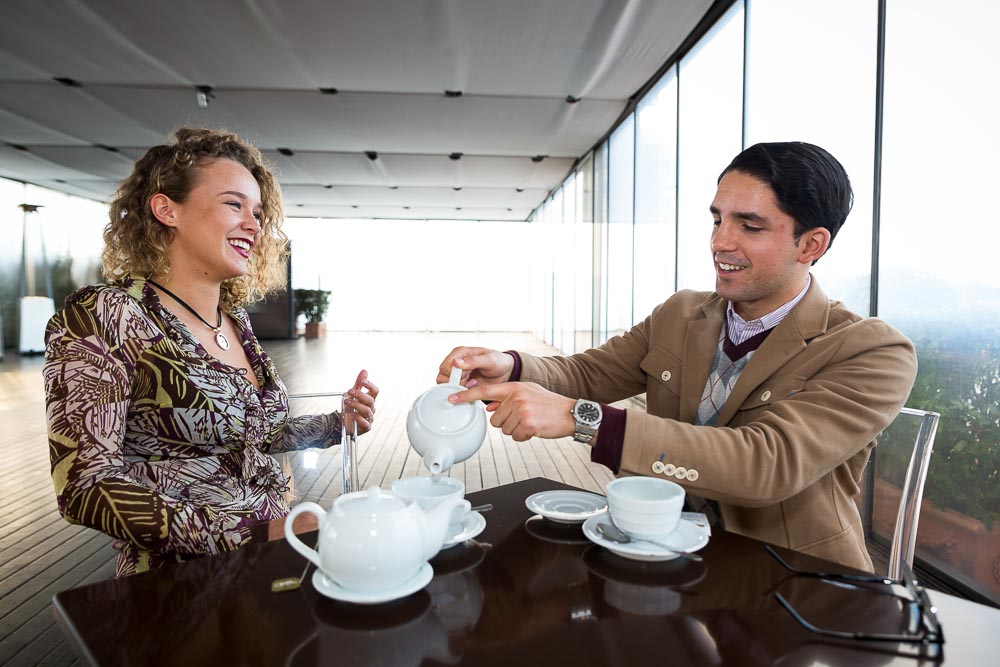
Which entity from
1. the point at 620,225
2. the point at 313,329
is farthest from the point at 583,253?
the point at 313,329

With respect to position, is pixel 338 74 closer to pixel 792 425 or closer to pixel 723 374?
pixel 723 374

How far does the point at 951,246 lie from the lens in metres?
2.20

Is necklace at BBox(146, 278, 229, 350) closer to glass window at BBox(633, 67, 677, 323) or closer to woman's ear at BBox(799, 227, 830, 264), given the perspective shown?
woman's ear at BBox(799, 227, 830, 264)

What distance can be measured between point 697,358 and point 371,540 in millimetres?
1010

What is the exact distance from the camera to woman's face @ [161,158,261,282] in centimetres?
158

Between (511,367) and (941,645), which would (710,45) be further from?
(941,645)

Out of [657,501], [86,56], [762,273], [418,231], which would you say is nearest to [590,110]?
[86,56]

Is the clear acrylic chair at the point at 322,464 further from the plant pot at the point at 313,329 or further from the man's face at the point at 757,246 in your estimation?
the plant pot at the point at 313,329

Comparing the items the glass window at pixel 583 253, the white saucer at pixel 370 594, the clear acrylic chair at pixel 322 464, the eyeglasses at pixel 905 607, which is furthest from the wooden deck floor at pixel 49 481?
the glass window at pixel 583 253

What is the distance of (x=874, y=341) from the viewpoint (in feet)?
4.13

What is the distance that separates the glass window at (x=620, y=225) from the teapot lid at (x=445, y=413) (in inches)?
211

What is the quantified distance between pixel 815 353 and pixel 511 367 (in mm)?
684

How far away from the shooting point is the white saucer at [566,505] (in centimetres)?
112

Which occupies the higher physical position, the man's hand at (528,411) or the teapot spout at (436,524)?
the man's hand at (528,411)
